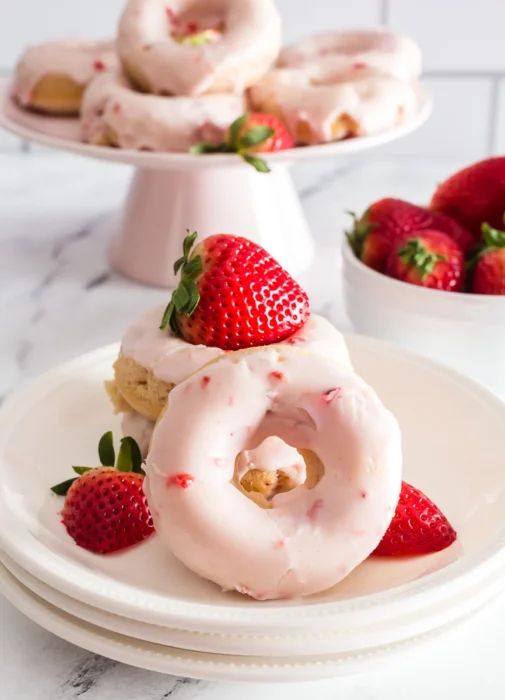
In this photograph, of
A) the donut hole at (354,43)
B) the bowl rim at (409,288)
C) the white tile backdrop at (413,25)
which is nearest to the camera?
the bowl rim at (409,288)

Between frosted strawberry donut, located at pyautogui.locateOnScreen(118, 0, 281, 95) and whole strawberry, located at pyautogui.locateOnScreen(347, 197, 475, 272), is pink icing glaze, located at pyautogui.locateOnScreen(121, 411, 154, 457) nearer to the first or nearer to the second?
whole strawberry, located at pyautogui.locateOnScreen(347, 197, 475, 272)

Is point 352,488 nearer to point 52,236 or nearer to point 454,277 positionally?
point 454,277

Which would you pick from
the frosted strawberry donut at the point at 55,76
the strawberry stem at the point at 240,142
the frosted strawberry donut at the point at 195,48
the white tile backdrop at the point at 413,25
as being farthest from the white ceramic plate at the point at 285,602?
the white tile backdrop at the point at 413,25

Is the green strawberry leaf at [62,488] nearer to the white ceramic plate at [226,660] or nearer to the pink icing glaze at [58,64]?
the white ceramic plate at [226,660]

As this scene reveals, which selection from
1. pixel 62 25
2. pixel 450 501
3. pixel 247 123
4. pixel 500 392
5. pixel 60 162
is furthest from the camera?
pixel 62 25

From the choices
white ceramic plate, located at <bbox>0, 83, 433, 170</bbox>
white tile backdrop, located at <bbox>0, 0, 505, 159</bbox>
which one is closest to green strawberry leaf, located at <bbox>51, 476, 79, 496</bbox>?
white ceramic plate, located at <bbox>0, 83, 433, 170</bbox>

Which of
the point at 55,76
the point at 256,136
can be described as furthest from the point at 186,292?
the point at 55,76

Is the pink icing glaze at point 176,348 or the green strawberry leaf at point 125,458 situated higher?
the pink icing glaze at point 176,348

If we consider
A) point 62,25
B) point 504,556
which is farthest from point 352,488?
point 62,25
